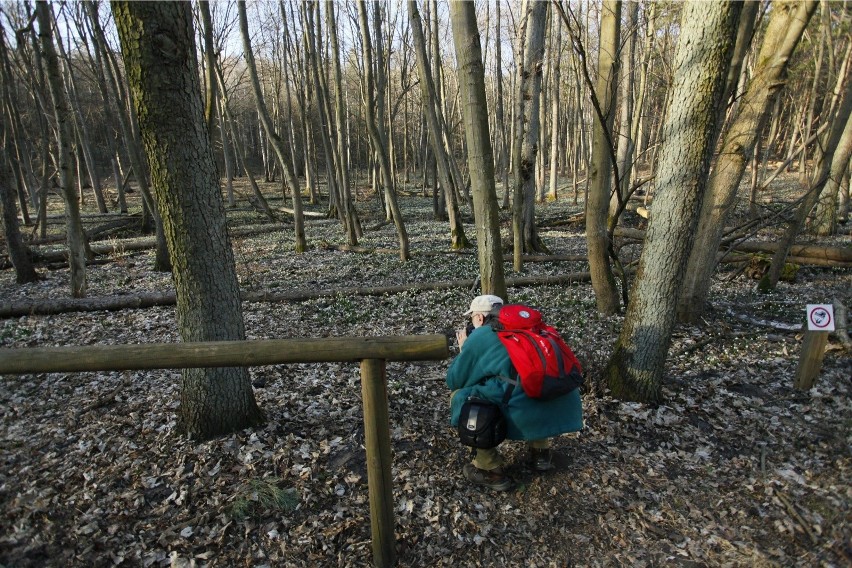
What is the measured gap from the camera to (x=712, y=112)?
4039mm

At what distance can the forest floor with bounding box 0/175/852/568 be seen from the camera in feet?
10.4

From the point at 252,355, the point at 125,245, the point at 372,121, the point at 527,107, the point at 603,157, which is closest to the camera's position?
the point at 252,355

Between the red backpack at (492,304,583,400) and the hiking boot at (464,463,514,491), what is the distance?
2.60 feet

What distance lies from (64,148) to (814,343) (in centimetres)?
1099

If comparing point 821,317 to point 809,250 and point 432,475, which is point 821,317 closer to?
point 432,475

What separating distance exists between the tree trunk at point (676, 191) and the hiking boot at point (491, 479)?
5.70 ft

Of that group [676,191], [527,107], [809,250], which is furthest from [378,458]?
[809,250]

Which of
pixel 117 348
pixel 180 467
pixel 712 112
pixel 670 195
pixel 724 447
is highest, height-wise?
pixel 712 112

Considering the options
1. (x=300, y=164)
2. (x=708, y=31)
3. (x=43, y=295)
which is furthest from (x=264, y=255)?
(x=300, y=164)

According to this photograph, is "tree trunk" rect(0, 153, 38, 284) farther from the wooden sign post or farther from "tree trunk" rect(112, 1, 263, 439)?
the wooden sign post

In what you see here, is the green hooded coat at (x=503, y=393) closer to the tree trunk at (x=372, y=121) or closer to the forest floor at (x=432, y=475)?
the forest floor at (x=432, y=475)

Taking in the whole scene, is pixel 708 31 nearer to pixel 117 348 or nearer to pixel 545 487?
pixel 545 487

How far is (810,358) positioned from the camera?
15.5 feet

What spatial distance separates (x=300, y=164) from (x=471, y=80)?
42619 millimetres
